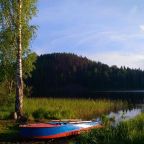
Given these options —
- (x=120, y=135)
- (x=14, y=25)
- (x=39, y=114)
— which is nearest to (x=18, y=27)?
(x=14, y=25)

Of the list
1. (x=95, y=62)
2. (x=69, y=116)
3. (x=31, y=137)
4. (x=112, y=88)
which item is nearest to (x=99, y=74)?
(x=112, y=88)

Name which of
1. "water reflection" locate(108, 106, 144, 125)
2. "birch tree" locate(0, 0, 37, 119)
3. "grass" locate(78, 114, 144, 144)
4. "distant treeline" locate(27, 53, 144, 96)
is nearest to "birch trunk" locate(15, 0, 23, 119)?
"birch tree" locate(0, 0, 37, 119)

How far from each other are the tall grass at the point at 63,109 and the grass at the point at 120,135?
32.4 feet

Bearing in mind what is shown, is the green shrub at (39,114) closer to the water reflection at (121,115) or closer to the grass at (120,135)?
the water reflection at (121,115)

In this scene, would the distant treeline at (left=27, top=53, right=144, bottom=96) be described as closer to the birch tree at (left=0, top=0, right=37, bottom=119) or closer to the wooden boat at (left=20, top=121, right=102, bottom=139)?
the birch tree at (left=0, top=0, right=37, bottom=119)

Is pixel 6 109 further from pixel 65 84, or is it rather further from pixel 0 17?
pixel 65 84

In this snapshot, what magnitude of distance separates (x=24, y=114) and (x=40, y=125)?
330 inches

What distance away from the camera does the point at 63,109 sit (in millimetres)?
31609

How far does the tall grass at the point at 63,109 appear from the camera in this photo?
29.0m

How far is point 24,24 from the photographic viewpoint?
1128 inches

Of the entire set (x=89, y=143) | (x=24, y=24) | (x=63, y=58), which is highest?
(x=63, y=58)

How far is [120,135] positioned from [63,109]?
14365mm

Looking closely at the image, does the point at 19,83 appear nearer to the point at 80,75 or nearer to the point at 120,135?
the point at 120,135

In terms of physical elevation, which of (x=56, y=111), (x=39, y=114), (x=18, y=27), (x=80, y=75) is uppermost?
(x=80, y=75)
